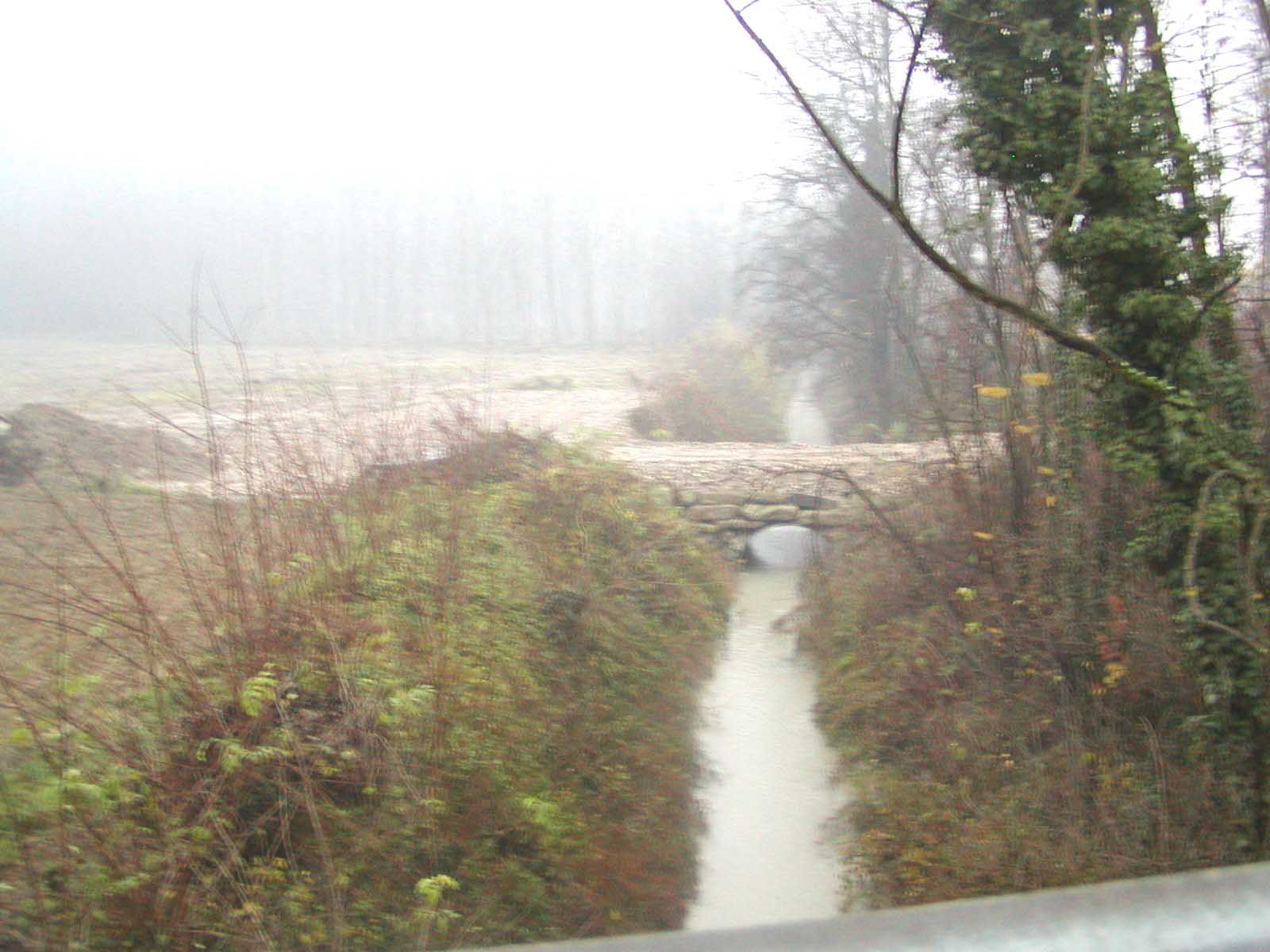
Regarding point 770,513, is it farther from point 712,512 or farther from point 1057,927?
point 1057,927

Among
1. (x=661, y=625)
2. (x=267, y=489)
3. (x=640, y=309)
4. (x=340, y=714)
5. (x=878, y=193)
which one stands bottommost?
(x=661, y=625)

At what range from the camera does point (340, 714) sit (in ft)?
20.2

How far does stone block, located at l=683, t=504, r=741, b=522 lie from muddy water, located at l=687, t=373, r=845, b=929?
2785 millimetres

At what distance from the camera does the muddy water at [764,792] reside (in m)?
7.17

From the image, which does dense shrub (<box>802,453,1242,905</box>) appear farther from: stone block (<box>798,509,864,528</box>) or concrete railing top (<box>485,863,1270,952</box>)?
concrete railing top (<box>485,863,1270,952</box>)

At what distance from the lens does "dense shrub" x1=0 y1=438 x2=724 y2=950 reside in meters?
4.44

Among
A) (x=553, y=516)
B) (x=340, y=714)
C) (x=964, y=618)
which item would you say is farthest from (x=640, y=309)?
(x=340, y=714)

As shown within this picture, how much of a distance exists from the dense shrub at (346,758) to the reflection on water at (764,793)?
297 millimetres

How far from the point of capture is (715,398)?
91.2ft

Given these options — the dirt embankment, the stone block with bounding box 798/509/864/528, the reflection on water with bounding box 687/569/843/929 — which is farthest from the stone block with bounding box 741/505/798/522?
the dirt embankment

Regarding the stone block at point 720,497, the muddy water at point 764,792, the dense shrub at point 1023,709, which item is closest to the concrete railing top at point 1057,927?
the muddy water at point 764,792

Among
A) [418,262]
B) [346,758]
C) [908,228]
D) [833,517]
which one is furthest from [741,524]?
[418,262]

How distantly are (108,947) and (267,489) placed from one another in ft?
10.9

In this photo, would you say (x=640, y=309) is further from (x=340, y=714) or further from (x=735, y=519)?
(x=340, y=714)
